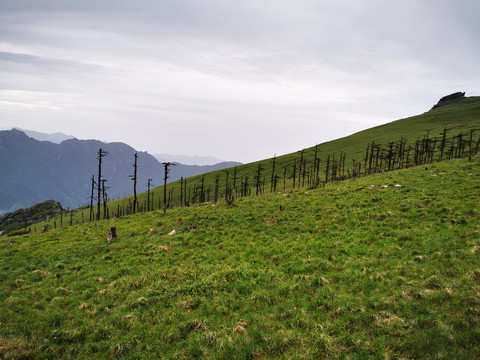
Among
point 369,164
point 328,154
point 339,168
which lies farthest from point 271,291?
point 328,154

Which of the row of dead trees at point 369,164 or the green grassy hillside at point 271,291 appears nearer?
the green grassy hillside at point 271,291

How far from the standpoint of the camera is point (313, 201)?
103 ft

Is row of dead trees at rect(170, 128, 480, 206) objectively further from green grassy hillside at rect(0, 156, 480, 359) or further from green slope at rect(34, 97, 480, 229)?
green grassy hillside at rect(0, 156, 480, 359)

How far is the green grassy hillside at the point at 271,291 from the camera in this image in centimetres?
884

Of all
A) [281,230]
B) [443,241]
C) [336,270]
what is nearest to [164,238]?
[281,230]

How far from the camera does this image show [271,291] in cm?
1287

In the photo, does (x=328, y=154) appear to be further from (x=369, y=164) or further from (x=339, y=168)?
(x=339, y=168)

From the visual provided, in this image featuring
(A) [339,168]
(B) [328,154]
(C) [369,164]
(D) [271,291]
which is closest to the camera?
(D) [271,291]

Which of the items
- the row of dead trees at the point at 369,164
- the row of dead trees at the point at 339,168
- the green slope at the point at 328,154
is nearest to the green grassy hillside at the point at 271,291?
the row of dead trees at the point at 339,168

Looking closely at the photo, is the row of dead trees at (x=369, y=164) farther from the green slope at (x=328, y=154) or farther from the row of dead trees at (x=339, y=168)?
the green slope at (x=328, y=154)

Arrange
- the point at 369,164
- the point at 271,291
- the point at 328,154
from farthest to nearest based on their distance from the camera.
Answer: the point at 328,154, the point at 369,164, the point at 271,291

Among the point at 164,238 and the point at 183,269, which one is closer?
the point at 183,269

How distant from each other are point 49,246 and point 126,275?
15.0 m

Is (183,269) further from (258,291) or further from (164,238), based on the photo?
(164,238)
